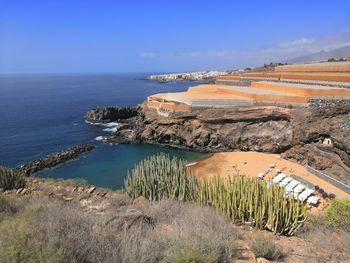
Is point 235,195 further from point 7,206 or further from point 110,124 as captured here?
point 110,124

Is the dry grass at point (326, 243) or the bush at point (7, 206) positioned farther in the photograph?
the bush at point (7, 206)

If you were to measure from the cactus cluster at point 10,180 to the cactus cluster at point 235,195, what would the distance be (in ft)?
14.9

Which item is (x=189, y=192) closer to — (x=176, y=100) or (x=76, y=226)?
(x=76, y=226)

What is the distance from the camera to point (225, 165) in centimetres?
2406

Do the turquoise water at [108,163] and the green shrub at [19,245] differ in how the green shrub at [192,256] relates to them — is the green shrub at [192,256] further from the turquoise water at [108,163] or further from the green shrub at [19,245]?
the turquoise water at [108,163]

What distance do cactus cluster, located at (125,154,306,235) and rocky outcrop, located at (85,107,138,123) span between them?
33967 mm

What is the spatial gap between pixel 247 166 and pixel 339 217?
1421 centimetres

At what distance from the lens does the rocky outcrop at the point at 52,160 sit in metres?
24.7

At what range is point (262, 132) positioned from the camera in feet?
90.7

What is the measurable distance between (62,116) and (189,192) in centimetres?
4343

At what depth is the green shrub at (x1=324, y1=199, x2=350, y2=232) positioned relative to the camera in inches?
353

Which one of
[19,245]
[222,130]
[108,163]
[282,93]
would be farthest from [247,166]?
[19,245]

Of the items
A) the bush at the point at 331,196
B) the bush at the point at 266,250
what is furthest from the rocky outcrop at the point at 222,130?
the bush at the point at 266,250

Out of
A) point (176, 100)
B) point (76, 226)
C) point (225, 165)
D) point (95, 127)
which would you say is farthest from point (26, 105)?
point (76, 226)
